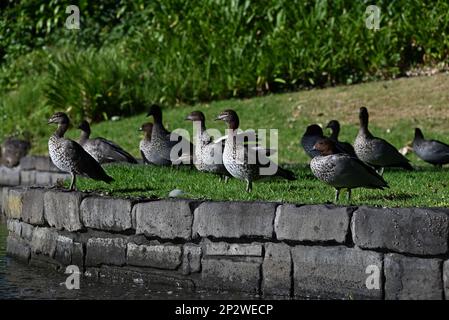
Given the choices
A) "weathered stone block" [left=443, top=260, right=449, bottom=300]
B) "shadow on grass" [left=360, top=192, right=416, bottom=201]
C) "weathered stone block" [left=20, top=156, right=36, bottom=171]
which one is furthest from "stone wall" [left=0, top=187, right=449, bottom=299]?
"weathered stone block" [left=20, top=156, right=36, bottom=171]

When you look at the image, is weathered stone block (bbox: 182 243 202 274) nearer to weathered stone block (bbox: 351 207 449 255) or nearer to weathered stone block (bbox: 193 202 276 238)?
weathered stone block (bbox: 193 202 276 238)

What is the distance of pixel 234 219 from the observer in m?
8.45

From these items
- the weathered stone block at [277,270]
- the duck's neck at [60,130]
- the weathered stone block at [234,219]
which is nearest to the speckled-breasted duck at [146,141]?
the duck's neck at [60,130]

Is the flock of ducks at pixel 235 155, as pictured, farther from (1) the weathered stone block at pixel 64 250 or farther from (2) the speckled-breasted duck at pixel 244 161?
(1) the weathered stone block at pixel 64 250

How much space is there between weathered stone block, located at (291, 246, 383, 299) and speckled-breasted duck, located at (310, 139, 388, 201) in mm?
1012

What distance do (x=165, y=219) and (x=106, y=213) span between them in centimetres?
74

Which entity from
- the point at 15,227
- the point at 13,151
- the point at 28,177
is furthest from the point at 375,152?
the point at 13,151

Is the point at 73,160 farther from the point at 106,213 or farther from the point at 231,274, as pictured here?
the point at 231,274

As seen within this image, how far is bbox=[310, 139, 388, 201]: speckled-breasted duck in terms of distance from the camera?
8898 millimetres
